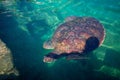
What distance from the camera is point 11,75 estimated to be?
23.5 feet

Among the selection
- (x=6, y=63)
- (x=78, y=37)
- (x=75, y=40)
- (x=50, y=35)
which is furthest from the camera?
(x=50, y=35)

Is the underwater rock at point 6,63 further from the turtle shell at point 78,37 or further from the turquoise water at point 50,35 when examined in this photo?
the turtle shell at point 78,37

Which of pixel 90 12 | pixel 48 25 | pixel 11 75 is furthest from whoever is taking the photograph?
pixel 90 12

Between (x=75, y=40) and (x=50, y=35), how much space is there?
2105mm

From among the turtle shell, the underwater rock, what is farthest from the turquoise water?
the turtle shell

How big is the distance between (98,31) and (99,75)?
9.04 feet

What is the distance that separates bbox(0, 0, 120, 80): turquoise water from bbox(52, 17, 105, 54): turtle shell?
1.41 feet

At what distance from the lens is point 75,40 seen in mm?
8453

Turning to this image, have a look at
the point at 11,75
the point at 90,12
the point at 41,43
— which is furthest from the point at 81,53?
the point at 90,12

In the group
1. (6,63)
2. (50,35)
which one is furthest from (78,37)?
(6,63)

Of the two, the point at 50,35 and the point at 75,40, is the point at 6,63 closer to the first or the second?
the point at 75,40

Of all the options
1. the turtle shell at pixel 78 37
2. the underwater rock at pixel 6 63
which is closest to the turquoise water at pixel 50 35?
the underwater rock at pixel 6 63

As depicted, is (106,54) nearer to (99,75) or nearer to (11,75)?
(99,75)

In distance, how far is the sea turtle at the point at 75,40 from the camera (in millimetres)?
8219
